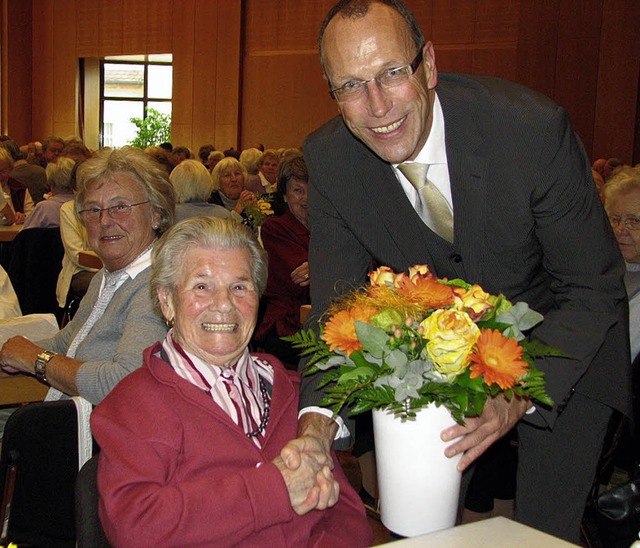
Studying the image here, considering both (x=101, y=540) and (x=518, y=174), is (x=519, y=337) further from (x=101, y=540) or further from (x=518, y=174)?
(x=101, y=540)

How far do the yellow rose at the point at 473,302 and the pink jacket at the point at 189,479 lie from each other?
23.3 inches

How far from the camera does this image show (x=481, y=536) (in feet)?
4.38

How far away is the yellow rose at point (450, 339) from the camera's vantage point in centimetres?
134

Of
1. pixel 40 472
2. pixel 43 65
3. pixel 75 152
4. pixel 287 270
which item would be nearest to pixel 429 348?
pixel 40 472

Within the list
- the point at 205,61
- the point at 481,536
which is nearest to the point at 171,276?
the point at 481,536

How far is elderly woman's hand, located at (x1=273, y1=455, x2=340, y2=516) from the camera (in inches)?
69.6

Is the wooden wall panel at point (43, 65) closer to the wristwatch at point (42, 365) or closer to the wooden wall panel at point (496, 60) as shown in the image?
the wooden wall panel at point (496, 60)

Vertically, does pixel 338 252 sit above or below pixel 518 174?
below

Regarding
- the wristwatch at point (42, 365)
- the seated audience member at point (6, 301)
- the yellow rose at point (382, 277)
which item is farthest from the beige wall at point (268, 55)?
the yellow rose at point (382, 277)

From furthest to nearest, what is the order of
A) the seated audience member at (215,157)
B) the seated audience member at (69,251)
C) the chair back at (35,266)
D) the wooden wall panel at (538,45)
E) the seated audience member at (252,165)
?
the wooden wall panel at (538,45)
the seated audience member at (215,157)
the seated audience member at (252,165)
the chair back at (35,266)
the seated audience member at (69,251)

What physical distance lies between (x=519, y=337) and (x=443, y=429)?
22 centimetres

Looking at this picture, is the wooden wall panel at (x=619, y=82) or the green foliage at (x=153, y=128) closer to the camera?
the wooden wall panel at (x=619, y=82)

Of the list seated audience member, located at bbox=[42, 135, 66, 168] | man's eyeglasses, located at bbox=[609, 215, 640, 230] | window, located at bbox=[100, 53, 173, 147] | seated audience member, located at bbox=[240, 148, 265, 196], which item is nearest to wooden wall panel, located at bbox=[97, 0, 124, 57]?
window, located at bbox=[100, 53, 173, 147]

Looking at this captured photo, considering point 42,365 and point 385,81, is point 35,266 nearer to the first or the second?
point 42,365
